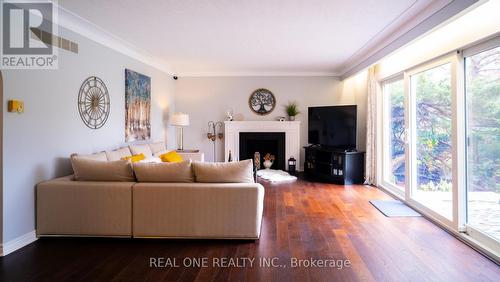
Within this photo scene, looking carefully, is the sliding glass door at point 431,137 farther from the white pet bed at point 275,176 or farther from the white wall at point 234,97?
the white wall at point 234,97

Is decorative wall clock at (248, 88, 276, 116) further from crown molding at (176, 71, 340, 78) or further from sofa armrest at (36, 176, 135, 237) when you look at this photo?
sofa armrest at (36, 176, 135, 237)

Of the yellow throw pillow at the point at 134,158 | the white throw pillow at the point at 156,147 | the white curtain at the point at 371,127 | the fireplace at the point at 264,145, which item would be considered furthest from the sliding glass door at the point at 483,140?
the white throw pillow at the point at 156,147

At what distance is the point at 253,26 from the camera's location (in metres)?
3.88

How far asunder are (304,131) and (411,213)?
3776 millimetres

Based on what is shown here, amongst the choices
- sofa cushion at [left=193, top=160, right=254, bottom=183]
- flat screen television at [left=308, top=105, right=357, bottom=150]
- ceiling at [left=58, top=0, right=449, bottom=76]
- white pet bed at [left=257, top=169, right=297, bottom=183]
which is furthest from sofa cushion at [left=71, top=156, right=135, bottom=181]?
flat screen television at [left=308, top=105, right=357, bottom=150]

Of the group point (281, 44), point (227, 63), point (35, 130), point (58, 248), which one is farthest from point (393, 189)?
point (35, 130)

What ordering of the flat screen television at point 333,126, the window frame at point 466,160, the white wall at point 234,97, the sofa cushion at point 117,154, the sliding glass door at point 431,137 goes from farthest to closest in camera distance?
the white wall at point 234,97
the flat screen television at point 333,126
the sofa cushion at point 117,154
the sliding glass door at point 431,137
the window frame at point 466,160

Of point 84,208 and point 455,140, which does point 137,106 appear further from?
point 455,140

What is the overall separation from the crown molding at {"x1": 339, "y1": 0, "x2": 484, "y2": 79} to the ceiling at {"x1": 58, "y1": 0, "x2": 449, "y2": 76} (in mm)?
24

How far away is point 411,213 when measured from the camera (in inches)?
158

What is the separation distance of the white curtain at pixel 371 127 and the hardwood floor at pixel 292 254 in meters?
2.13

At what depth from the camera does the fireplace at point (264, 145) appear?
24.3ft

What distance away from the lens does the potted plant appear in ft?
23.8

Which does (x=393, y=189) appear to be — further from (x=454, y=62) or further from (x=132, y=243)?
(x=132, y=243)
